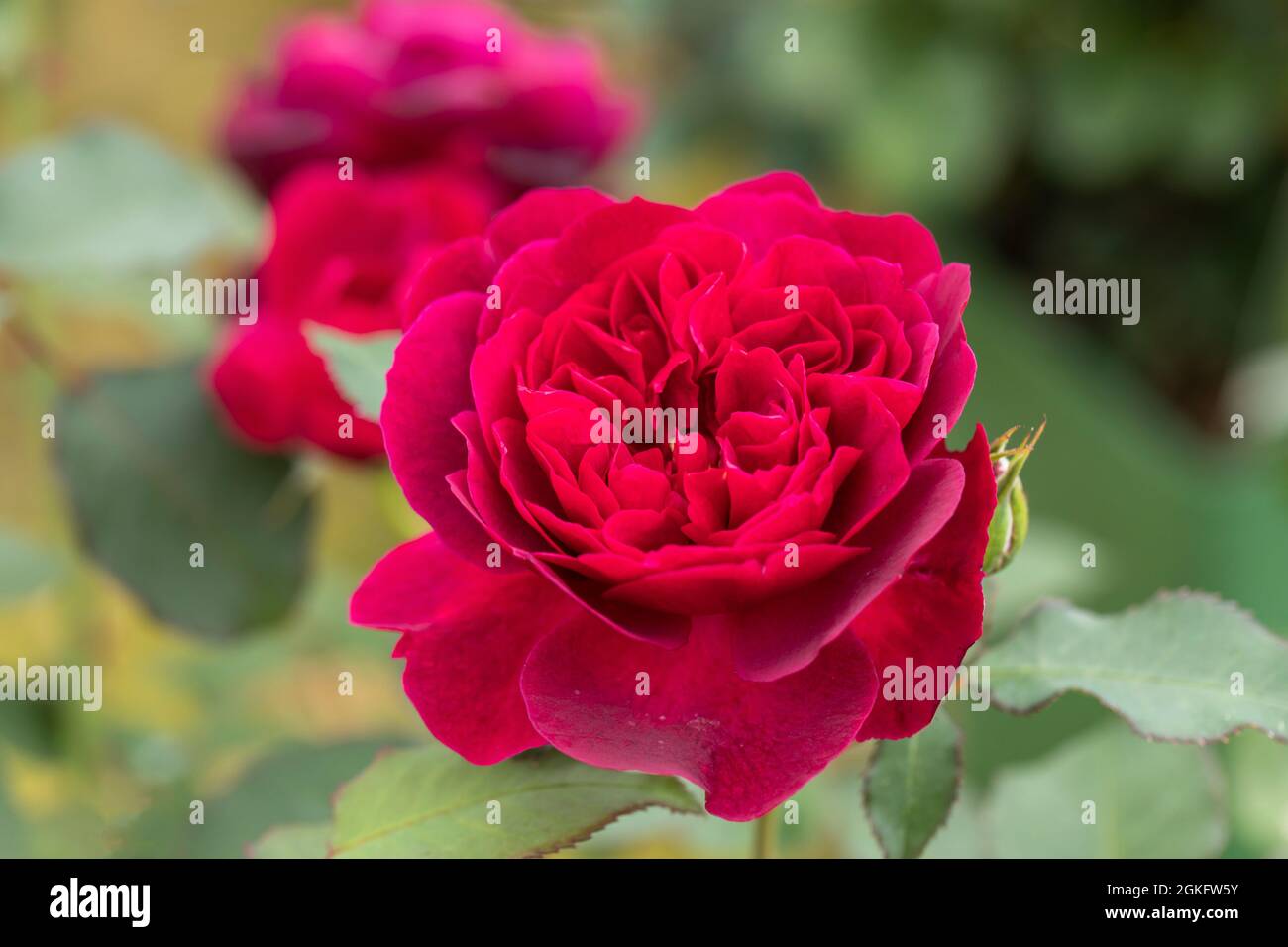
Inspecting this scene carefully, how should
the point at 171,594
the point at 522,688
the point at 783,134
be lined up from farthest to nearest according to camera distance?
1. the point at 783,134
2. the point at 171,594
3. the point at 522,688

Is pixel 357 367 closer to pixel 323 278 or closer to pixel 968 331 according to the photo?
pixel 323 278

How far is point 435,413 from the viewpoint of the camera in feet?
0.78

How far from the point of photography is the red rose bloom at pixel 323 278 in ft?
1.30

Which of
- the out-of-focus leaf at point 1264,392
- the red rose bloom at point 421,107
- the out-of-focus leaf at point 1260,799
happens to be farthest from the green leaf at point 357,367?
the out-of-focus leaf at point 1264,392

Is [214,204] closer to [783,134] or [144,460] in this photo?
[144,460]

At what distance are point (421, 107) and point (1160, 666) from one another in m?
0.31

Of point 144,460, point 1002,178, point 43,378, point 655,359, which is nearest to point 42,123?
point 43,378

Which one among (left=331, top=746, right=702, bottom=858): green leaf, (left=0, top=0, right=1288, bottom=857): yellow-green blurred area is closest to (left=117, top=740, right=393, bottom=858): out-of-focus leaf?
(left=0, top=0, right=1288, bottom=857): yellow-green blurred area

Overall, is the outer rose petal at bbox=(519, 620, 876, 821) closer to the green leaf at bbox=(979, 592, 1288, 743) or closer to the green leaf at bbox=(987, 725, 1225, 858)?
the green leaf at bbox=(979, 592, 1288, 743)

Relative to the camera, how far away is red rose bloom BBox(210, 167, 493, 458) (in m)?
0.40

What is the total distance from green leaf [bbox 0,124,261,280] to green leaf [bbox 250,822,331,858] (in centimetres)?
24

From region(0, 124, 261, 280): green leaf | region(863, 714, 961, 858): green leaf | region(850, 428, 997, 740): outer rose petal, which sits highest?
region(0, 124, 261, 280): green leaf

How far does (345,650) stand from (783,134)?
112 cm

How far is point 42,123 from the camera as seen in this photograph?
23.5 inches
